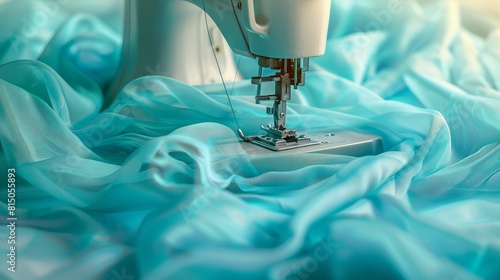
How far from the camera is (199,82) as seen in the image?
166 cm

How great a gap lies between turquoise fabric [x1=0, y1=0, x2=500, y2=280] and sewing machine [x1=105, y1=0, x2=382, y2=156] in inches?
3.2

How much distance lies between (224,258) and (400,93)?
1.14 m

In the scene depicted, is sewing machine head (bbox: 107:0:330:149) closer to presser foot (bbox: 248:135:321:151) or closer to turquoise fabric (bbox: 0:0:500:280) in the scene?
presser foot (bbox: 248:135:321:151)

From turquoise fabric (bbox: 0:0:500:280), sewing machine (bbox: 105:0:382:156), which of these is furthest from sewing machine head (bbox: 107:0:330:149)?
turquoise fabric (bbox: 0:0:500:280)

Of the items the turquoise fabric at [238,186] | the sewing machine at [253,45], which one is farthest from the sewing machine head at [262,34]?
the turquoise fabric at [238,186]

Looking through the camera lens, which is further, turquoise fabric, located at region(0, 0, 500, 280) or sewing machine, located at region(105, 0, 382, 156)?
sewing machine, located at region(105, 0, 382, 156)

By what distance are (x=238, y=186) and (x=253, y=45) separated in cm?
32

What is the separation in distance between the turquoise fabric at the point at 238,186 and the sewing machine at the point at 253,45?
81mm

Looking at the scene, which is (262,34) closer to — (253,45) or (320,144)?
(253,45)

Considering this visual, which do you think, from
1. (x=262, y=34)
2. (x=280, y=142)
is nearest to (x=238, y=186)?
(x=280, y=142)

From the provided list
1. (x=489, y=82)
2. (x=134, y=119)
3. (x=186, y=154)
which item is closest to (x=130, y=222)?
(x=186, y=154)

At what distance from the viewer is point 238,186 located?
1.05m

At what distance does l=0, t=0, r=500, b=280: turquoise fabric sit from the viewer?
0.83m

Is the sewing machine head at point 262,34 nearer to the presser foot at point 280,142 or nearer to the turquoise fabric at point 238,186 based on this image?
the presser foot at point 280,142
